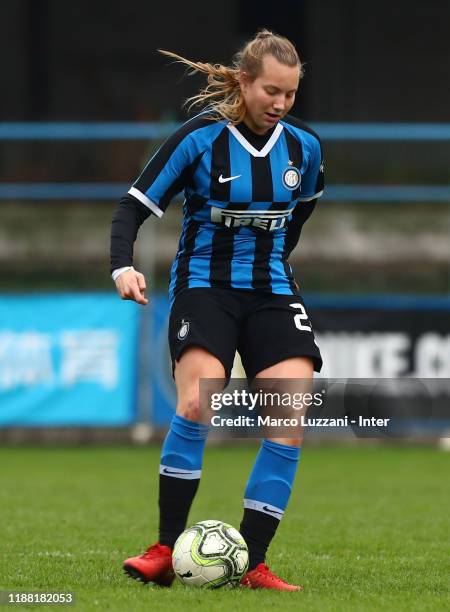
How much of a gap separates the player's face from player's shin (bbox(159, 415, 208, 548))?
1119mm

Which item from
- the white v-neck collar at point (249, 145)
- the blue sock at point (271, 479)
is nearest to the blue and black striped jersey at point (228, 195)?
the white v-neck collar at point (249, 145)

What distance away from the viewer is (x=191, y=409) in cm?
487

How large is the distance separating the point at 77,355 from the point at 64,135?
6.85 feet

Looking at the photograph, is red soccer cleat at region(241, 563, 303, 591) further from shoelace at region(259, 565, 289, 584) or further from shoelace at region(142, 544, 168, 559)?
shoelace at region(142, 544, 168, 559)

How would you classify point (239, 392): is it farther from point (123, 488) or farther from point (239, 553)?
point (123, 488)

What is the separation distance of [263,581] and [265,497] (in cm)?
30

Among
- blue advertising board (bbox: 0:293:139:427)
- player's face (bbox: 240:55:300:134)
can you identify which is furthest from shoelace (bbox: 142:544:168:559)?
blue advertising board (bbox: 0:293:139:427)

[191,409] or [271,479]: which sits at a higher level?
[191,409]

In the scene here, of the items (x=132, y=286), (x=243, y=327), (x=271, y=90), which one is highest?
(x=271, y=90)

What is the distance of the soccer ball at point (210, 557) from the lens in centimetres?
479

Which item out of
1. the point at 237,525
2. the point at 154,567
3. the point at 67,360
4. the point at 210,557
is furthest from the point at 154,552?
the point at 67,360

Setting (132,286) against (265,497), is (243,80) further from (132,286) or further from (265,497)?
(265,497)

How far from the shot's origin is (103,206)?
48.5ft

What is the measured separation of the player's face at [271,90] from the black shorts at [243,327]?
0.65 m
